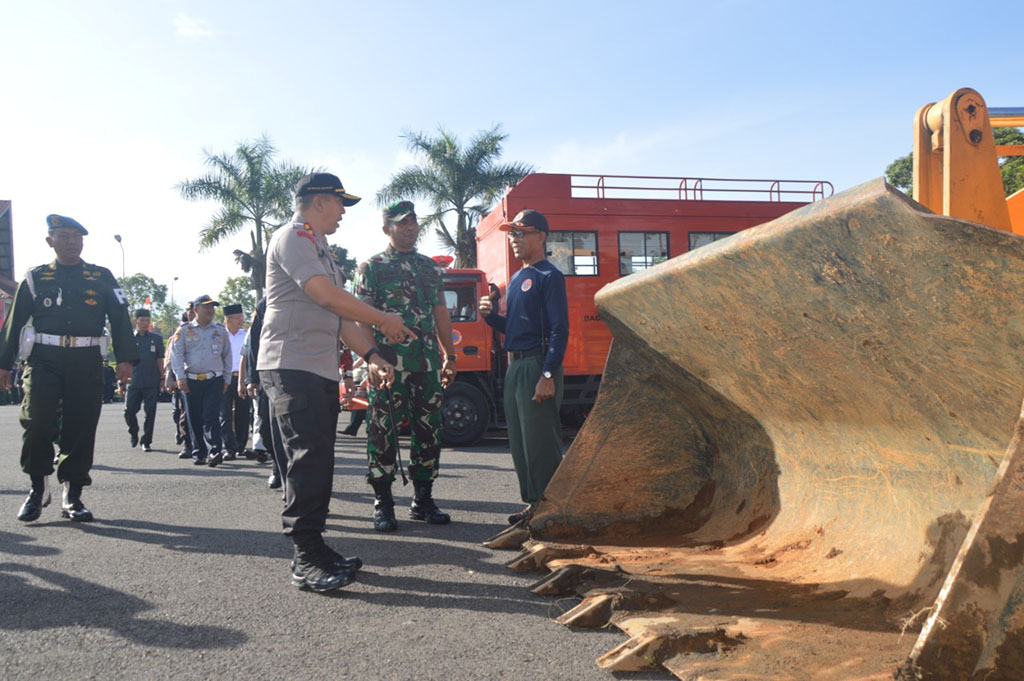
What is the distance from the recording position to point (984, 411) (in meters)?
2.08

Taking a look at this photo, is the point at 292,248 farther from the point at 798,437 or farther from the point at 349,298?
the point at 798,437

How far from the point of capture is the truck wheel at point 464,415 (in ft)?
29.6

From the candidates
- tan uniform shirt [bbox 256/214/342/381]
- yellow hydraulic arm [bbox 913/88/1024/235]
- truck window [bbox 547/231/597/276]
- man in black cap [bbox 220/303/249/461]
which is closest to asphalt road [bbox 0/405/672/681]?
tan uniform shirt [bbox 256/214/342/381]

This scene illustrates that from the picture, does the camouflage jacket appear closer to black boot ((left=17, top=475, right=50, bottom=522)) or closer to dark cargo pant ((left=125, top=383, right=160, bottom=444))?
black boot ((left=17, top=475, right=50, bottom=522))

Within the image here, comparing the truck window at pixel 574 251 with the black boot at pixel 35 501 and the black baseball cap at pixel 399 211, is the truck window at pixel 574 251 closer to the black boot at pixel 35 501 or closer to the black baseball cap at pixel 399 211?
the black baseball cap at pixel 399 211

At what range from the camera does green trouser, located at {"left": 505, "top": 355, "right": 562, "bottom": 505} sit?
3.90 m

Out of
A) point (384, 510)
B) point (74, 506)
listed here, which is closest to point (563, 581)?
point (384, 510)

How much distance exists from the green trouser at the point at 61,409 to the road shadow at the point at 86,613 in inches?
53.9

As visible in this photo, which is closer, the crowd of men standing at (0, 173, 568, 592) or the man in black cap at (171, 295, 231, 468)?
the crowd of men standing at (0, 173, 568, 592)

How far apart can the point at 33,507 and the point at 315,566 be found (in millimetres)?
2649

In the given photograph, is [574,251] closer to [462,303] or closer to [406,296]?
[462,303]

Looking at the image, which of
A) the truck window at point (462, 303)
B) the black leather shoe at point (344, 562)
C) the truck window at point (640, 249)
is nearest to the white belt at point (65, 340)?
the black leather shoe at point (344, 562)

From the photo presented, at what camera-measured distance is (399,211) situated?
4.38 m

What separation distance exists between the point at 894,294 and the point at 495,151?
78.7ft
